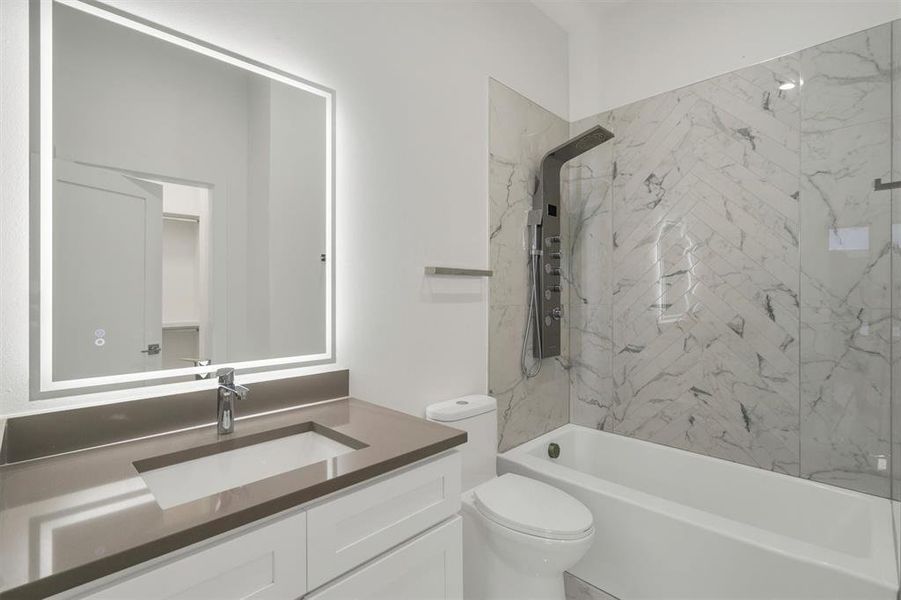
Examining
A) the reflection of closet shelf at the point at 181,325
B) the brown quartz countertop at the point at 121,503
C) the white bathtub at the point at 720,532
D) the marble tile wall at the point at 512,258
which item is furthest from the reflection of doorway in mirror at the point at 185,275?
the white bathtub at the point at 720,532

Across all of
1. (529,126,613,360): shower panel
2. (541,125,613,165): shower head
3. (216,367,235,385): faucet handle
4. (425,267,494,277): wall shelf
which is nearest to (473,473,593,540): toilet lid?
(529,126,613,360): shower panel

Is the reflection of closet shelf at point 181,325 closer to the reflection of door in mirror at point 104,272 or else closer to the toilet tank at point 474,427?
the reflection of door in mirror at point 104,272

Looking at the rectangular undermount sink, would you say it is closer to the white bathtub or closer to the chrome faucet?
the chrome faucet

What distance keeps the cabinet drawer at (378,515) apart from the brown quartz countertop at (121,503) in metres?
0.04

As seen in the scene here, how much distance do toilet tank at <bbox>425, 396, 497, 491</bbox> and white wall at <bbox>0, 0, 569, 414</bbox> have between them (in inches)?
3.5

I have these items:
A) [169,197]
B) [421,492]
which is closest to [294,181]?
[169,197]

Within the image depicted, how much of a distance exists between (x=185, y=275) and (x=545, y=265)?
5.81ft

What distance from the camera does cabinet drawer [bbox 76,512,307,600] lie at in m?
0.67

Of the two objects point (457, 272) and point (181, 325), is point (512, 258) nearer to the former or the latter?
point (457, 272)

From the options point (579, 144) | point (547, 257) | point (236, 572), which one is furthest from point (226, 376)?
point (579, 144)

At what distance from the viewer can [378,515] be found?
994 millimetres

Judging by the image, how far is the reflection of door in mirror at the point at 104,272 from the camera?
1.05 meters

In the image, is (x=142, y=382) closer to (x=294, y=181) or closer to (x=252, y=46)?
(x=294, y=181)

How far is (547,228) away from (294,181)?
143cm
